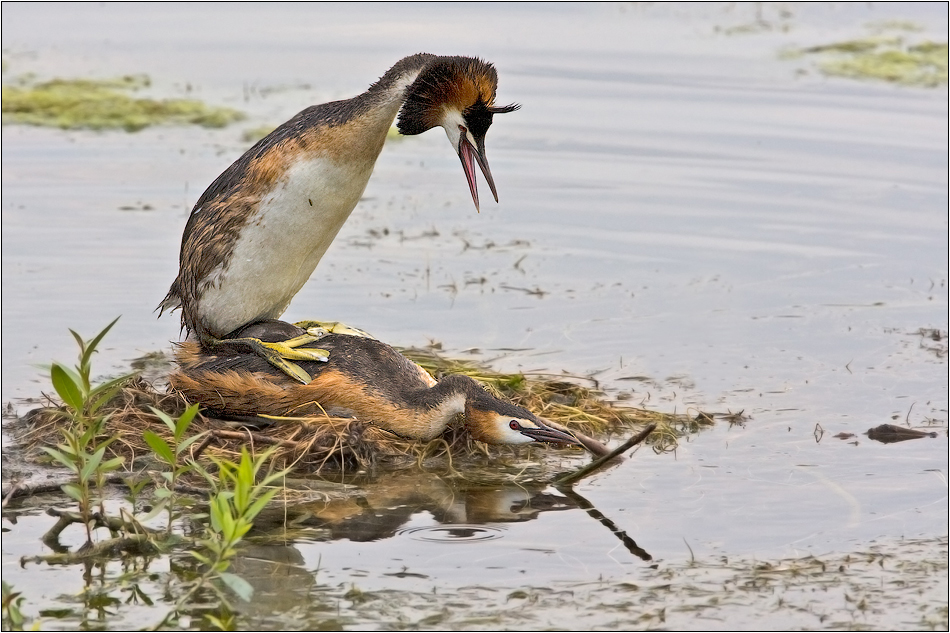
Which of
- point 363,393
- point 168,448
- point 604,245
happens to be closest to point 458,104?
point 363,393

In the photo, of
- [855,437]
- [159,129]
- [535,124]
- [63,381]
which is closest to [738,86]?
[535,124]

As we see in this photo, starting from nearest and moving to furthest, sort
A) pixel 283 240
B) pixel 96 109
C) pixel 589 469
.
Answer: pixel 589 469
pixel 283 240
pixel 96 109

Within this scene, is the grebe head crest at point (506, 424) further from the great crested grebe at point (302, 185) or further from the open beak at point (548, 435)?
the great crested grebe at point (302, 185)

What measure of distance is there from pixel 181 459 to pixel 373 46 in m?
9.68

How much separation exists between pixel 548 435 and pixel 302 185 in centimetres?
166

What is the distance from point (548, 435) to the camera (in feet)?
21.6

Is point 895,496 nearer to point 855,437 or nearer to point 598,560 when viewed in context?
point 855,437

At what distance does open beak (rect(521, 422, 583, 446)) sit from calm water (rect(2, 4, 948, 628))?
0.83 feet

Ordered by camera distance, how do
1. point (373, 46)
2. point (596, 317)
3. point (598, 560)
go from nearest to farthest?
point (598, 560)
point (596, 317)
point (373, 46)

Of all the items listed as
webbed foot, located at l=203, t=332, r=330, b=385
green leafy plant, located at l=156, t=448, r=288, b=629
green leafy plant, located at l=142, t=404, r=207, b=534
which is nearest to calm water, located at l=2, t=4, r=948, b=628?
green leafy plant, located at l=156, t=448, r=288, b=629

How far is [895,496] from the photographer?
249 inches

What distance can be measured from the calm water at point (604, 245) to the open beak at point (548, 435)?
254mm

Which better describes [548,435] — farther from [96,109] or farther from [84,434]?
[96,109]

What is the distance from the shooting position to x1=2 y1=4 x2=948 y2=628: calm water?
19.8ft
